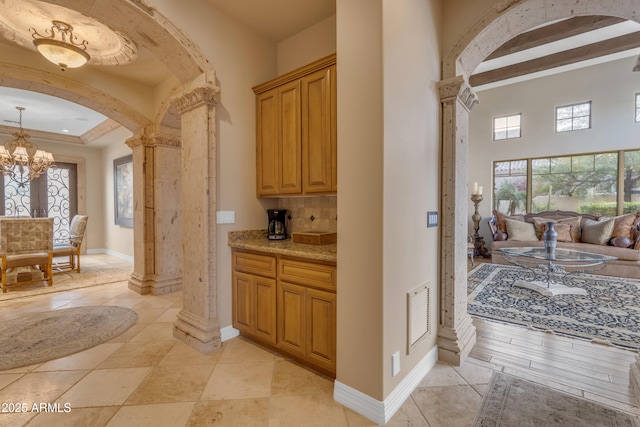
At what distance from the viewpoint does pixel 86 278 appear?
16.7ft

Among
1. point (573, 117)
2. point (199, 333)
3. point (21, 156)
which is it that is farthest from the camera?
point (573, 117)

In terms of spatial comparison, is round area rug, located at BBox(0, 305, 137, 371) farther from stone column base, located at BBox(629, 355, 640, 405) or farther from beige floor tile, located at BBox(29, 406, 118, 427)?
stone column base, located at BBox(629, 355, 640, 405)

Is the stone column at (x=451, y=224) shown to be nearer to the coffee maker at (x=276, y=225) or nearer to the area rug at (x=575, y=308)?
the area rug at (x=575, y=308)

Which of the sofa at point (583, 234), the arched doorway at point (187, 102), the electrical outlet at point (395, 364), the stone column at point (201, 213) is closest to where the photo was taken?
the electrical outlet at point (395, 364)

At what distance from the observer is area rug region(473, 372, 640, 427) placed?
1.62 m

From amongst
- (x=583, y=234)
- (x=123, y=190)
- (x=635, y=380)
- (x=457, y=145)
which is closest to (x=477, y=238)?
(x=583, y=234)

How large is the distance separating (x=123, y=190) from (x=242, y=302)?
608 cm

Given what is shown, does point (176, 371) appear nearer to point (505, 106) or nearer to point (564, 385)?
point (564, 385)

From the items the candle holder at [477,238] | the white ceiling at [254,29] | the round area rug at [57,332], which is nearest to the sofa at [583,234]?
the candle holder at [477,238]

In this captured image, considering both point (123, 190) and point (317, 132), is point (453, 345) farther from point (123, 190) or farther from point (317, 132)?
point (123, 190)

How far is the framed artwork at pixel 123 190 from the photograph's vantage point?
21.7ft

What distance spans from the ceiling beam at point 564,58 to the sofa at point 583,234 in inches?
121

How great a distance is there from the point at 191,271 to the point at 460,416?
2410 mm

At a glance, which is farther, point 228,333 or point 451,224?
point 228,333
